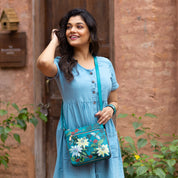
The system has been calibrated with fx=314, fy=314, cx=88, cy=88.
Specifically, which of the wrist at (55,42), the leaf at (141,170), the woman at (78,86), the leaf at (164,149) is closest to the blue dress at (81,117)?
the woman at (78,86)

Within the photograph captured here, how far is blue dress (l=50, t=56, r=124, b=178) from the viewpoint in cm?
189

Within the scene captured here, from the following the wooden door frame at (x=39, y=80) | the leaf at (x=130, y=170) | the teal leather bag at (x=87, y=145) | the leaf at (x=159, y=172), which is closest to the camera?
the teal leather bag at (x=87, y=145)

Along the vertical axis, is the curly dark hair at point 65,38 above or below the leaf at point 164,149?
above

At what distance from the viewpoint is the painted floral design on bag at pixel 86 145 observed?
5.93 feet

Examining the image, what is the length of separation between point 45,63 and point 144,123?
5.60ft

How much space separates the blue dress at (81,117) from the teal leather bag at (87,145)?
0.07 metres

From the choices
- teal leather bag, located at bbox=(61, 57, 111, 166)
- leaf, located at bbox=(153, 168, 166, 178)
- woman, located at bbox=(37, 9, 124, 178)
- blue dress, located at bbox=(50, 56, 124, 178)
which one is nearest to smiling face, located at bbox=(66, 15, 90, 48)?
woman, located at bbox=(37, 9, 124, 178)

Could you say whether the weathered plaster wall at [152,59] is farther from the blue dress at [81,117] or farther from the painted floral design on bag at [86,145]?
the painted floral design on bag at [86,145]

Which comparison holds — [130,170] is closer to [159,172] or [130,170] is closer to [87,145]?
[159,172]

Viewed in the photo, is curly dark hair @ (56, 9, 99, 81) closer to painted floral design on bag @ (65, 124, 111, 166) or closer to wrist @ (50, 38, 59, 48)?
wrist @ (50, 38, 59, 48)

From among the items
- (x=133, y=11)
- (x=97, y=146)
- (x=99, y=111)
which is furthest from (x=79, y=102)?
(x=133, y=11)

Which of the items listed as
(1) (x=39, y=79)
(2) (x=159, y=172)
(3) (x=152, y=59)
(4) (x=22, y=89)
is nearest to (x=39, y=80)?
(1) (x=39, y=79)

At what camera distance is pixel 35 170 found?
3709 mm

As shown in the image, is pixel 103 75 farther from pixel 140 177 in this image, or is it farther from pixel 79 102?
pixel 140 177
